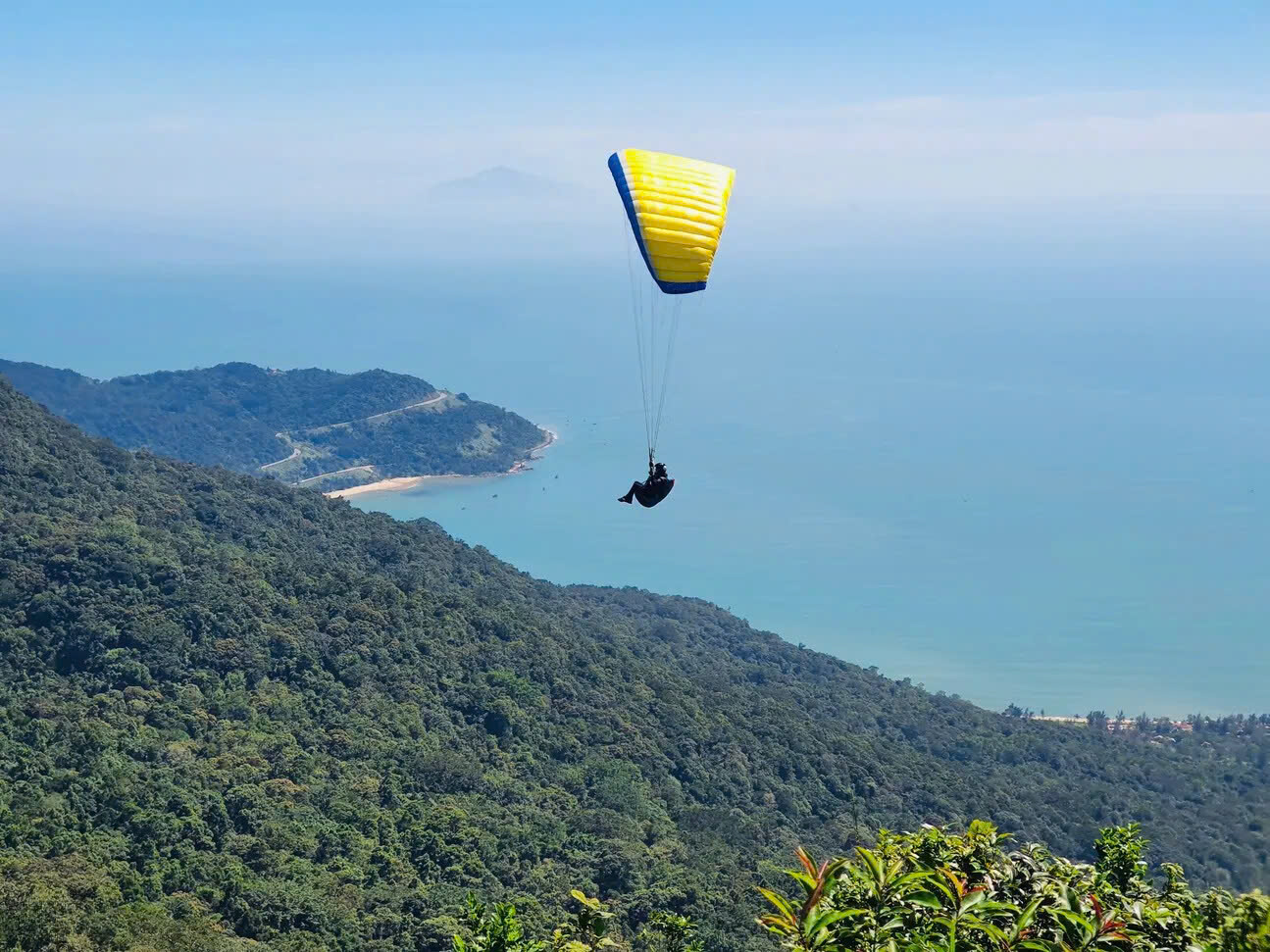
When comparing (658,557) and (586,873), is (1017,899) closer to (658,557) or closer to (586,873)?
(586,873)

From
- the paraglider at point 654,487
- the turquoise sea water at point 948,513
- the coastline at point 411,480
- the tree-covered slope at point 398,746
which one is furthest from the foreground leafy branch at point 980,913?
the coastline at point 411,480

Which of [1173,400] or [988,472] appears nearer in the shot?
[988,472]

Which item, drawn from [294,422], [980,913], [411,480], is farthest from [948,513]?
[980,913]

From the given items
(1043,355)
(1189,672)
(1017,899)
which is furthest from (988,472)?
(1017,899)

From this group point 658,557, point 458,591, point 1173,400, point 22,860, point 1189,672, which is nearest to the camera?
point 22,860

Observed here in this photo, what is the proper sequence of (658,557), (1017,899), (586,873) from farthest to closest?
(658,557)
(586,873)
(1017,899)

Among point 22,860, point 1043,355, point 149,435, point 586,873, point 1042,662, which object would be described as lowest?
point 22,860
